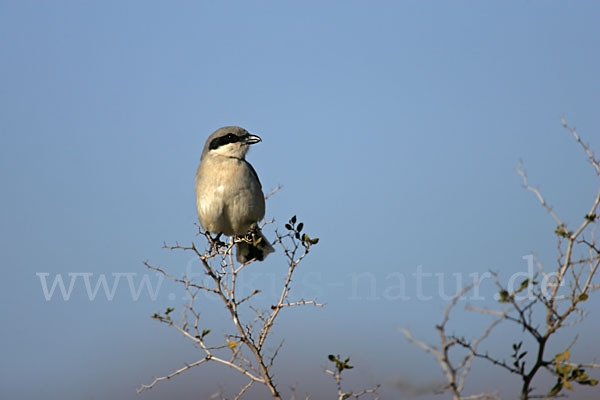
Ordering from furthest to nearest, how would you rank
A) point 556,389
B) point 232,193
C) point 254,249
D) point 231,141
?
point 231,141
point 254,249
point 232,193
point 556,389

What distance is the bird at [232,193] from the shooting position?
6.33 m

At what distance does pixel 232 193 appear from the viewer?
249 inches

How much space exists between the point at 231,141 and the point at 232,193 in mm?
682

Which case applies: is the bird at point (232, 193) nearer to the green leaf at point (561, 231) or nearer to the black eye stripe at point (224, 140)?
the black eye stripe at point (224, 140)

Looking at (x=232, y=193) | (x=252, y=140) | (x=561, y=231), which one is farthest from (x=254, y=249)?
(x=561, y=231)

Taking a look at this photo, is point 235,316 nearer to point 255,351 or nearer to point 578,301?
point 255,351

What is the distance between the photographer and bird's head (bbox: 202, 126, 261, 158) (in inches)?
264

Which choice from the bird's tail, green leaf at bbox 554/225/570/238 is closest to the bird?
the bird's tail

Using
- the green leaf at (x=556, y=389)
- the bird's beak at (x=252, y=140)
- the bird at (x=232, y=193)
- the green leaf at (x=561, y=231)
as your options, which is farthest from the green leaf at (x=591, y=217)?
the bird's beak at (x=252, y=140)

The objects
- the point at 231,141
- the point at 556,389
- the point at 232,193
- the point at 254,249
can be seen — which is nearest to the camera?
the point at 556,389

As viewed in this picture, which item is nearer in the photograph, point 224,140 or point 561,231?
point 561,231

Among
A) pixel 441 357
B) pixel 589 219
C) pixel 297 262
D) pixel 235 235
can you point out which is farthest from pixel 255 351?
pixel 235 235

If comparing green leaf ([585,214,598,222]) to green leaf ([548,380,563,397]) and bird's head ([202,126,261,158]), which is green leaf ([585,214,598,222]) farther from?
bird's head ([202,126,261,158])

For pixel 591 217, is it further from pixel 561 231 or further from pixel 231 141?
pixel 231 141
